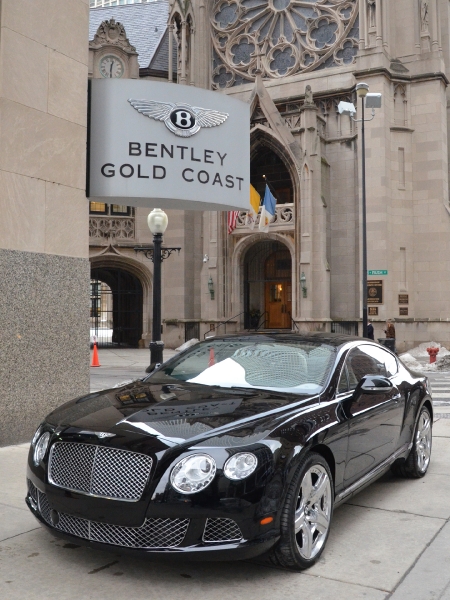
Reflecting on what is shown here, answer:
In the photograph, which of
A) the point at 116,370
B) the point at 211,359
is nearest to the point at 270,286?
the point at 116,370

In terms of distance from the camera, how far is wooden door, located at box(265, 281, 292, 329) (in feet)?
105

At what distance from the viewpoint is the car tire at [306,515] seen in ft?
12.6

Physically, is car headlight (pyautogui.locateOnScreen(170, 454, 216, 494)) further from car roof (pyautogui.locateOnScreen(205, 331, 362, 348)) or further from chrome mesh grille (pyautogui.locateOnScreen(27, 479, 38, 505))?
car roof (pyautogui.locateOnScreen(205, 331, 362, 348))

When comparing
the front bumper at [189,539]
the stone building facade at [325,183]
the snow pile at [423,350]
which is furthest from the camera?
the stone building facade at [325,183]

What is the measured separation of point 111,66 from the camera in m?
32.9

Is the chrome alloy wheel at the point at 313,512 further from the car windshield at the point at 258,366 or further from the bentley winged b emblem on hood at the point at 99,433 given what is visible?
the bentley winged b emblem on hood at the point at 99,433

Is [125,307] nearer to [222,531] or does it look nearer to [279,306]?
[279,306]

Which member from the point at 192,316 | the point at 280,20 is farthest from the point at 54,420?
the point at 280,20

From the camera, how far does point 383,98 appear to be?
2697 cm

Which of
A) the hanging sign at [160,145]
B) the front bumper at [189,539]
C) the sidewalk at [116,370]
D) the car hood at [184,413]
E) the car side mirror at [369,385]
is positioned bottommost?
the sidewalk at [116,370]

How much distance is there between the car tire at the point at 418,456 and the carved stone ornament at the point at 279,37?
85.7 ft

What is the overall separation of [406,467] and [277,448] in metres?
2.89

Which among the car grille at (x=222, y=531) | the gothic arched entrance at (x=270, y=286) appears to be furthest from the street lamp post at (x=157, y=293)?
the gothic arched entrance at (x=270, y=286)

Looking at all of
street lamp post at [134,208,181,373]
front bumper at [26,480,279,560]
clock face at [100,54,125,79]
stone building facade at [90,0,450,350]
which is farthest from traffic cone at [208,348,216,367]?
clock face at [100,54,125,79]
